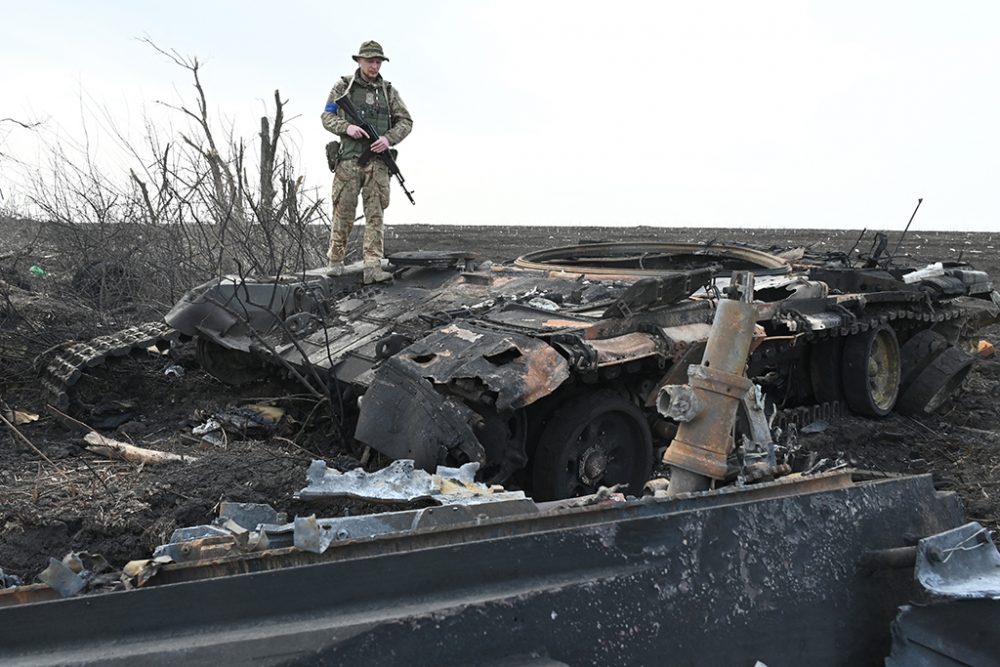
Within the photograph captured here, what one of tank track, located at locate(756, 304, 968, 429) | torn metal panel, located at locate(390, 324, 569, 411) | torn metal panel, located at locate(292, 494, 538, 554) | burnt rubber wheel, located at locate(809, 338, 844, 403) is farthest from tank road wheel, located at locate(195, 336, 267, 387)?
torn metal panel, located at locate(292, 494, 538, 554)

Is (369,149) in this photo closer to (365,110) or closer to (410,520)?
(365,110)

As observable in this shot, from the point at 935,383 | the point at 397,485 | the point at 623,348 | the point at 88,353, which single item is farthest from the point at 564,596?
the point at 935,383

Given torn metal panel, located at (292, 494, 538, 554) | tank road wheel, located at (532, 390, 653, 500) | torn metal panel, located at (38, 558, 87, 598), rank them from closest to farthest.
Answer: torn metal panel, located at (38, 558, 87, 598), torn metal panel, located at (292, 494, 538, 554), tank road wheel, located at (532, 390, 653, 500)

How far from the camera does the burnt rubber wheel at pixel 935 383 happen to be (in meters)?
8.42

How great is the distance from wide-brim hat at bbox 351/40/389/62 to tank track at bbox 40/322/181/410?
2847mm

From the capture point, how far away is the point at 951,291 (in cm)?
883

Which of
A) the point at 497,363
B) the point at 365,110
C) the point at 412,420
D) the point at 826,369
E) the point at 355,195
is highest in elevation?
the point at 365,110

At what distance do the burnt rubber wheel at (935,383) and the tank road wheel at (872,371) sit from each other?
0.46 feet

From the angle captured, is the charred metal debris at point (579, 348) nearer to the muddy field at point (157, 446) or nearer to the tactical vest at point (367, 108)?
the muddy field at point (157, 446)

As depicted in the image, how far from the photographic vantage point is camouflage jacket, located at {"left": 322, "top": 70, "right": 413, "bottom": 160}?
27.1ft

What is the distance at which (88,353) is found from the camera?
286 inches

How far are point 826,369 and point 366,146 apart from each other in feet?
14.5

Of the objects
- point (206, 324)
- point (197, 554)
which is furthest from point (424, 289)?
point (197, 554)

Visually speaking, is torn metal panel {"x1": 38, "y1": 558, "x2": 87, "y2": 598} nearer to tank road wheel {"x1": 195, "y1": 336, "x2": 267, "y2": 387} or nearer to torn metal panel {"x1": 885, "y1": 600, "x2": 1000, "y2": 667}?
Answer: torn metal panel {"x1": 885, "y1": 600, "x2": 1000, "y2": 667}
